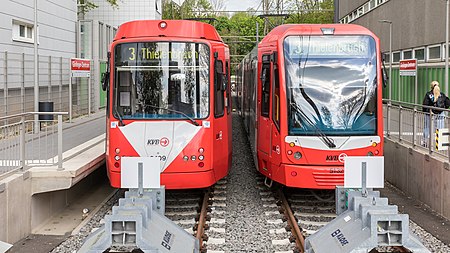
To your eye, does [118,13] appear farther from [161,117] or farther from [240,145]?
[161,117]

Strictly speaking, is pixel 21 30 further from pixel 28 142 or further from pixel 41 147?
pixel 28 142

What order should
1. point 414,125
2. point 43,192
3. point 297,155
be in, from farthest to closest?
point 414,125, point 297,155, point 43,192

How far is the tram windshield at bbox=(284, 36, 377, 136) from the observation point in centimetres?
1134

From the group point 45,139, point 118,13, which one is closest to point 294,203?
point 45,139

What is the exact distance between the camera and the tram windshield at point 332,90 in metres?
11.3

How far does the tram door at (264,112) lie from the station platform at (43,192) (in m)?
3.25

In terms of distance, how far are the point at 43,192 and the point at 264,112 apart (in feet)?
14.6

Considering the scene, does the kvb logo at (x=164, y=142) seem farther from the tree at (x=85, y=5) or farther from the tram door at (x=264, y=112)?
the tree at (x=85, y=5)

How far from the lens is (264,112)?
1268cm

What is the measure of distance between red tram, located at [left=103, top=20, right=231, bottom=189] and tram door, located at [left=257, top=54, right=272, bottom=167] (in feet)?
4.07

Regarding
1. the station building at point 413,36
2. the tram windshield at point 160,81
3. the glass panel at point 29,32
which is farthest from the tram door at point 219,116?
the station building at point 413,36

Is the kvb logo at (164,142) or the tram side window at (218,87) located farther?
the tram side window at (218,87)

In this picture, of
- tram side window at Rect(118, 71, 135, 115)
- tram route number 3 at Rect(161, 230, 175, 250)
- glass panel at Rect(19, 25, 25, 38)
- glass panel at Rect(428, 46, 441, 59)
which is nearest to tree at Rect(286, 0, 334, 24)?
glass panel at Rect(428, 46, 441, 59)

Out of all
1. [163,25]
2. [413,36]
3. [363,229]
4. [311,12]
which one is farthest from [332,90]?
[311,12]
